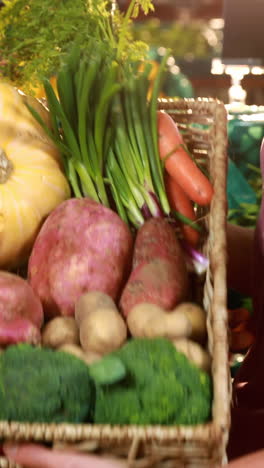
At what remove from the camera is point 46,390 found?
2.15 ft

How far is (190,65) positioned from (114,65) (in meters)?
3.01

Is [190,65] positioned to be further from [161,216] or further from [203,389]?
[203,389]

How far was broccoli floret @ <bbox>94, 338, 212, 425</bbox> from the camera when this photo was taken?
0.67 meters

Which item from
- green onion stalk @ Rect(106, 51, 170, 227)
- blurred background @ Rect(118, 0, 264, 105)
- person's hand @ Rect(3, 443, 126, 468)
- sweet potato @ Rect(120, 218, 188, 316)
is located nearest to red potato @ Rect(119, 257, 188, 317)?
sweet potato @ Rect(120, 218, 188, 316)

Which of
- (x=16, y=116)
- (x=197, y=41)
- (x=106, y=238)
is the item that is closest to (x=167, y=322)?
(x=106, y=238)

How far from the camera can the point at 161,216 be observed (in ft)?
3.19

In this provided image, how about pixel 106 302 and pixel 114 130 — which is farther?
pixel 114 130

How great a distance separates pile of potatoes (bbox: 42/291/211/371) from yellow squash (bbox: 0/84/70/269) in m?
0.16

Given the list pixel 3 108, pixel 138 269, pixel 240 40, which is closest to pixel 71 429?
pixel 138 269

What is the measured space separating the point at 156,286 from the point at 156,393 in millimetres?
217

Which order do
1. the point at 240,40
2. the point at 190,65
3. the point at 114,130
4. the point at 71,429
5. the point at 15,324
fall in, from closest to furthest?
the point at 71,429 < the point at 15,324 < the point at 114,130 < the point at 240,40 < the point at 190,65

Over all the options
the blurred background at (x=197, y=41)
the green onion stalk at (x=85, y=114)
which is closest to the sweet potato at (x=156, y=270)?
the green onion stalk at (x=85, y=114)

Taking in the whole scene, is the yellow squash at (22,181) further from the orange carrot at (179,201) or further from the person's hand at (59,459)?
the person's hand at (59,459)

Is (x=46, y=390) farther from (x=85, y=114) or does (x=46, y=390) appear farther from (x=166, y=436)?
(x=85, y=114)
